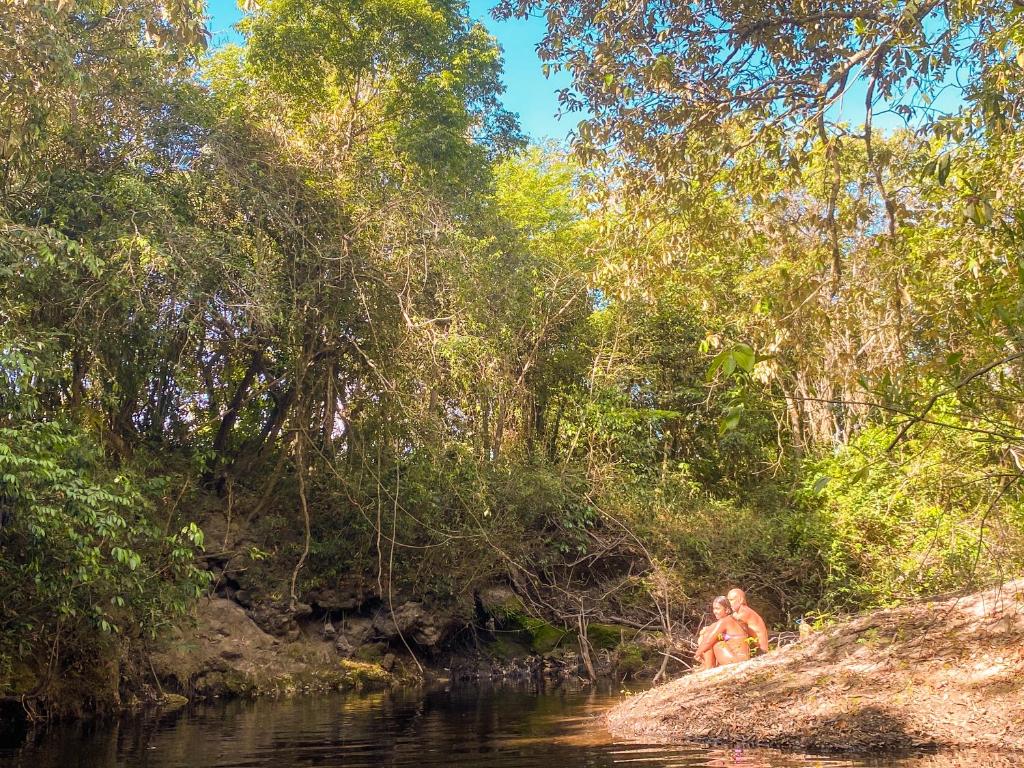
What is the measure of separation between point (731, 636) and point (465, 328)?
7055 mm

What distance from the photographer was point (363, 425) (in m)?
16.8

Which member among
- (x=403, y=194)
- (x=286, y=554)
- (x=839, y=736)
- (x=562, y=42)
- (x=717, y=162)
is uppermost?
(x=403, y=194)

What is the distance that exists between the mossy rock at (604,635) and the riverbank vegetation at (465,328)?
349mm

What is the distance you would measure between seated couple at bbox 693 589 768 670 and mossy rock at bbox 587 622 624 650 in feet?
25.3

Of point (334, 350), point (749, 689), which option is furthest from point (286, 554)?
point (749, 689)

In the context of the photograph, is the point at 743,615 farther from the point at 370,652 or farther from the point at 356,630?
the point at 356,630

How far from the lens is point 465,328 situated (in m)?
16.1

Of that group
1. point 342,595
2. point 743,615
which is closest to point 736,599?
point 743,615

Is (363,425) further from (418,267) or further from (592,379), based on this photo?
(592,379)

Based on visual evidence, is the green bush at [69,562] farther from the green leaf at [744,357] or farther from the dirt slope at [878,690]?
the green leaf at [744,357]

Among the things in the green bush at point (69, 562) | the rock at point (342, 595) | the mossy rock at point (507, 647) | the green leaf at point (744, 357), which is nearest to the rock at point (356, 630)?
the rock at point (342, 595)

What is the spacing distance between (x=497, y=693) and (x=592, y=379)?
8255 millimetres

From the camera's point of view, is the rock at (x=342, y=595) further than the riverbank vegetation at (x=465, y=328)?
Yes

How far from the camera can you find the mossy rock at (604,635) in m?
18.8
